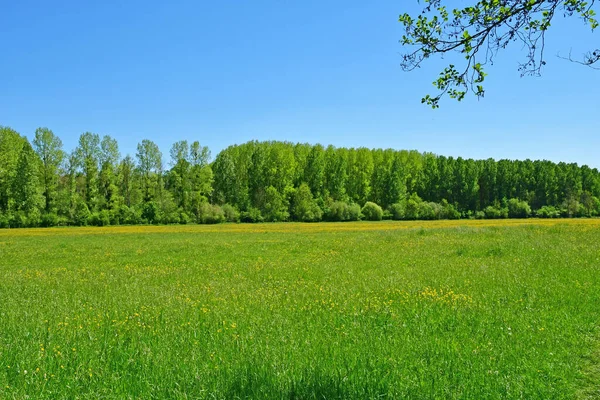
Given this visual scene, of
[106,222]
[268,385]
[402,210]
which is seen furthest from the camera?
[402,210]

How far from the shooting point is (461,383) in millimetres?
5531

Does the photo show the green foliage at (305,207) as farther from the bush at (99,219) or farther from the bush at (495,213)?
the bush at (495,213)

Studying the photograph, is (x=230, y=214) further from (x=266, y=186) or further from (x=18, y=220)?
(x=18, y=220)

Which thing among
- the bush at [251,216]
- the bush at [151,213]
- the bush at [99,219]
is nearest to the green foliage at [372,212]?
the bush at [251,216]

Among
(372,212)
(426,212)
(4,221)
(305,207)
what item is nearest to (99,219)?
(4,221)

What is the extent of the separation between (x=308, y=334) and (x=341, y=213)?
271 feet

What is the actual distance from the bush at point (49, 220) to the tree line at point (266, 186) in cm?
→ 15

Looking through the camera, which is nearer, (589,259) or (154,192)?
(589,259)

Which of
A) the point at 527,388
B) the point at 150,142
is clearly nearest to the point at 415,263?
the point at 527,388

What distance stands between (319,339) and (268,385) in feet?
6.86

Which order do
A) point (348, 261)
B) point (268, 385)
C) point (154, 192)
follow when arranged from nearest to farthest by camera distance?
point (268, 385) → point (348, 261) → point (154, 192)

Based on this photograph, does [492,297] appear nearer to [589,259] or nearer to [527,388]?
[527,388]

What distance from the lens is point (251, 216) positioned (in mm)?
85000

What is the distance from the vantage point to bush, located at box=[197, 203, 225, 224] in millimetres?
80000
